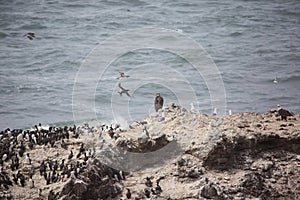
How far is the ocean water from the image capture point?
26.0 metres

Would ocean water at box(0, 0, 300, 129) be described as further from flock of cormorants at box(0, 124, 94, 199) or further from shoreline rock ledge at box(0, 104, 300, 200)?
shoreline rock ledge at box(0, 104, 300, 200)

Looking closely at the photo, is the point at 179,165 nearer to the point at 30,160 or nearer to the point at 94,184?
the point at 94,184

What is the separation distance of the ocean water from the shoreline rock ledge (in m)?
12.7

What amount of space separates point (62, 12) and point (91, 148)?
3353cm

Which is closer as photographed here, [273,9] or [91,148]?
[91,148]

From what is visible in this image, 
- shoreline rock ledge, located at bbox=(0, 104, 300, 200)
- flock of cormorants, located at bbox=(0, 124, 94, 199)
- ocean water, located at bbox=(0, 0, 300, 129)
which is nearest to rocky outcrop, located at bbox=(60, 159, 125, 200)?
shoreline rock ledge, located at bbox=(0, 104, 300, 200)

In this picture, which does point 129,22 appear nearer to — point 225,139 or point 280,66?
point 280,66

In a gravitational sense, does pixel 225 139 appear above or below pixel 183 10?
below

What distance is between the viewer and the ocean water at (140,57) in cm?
2598

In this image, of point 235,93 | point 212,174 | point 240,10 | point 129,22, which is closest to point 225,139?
point 212,174

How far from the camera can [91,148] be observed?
1081 cm

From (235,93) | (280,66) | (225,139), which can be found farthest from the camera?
(280,66)

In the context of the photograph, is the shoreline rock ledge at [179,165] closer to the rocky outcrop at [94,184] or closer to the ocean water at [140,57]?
the rocky outcrop at [94,184]

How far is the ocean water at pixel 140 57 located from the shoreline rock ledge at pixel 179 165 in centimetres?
1267
